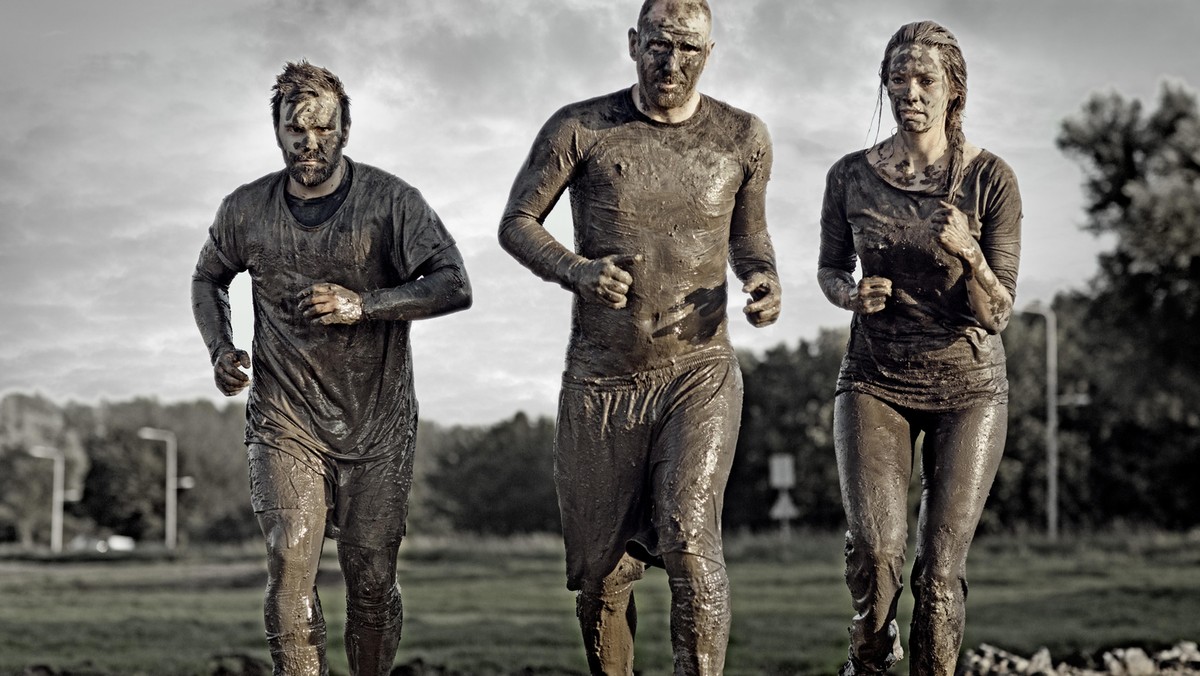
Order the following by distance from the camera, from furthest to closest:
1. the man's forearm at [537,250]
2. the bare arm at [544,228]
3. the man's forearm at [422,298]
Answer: the man's forearm at [422,298] → the man's forearm at [537,250] → the bare arm at [544,228]

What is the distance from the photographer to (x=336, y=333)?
7.65m

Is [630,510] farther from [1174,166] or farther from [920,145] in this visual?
[1174,166]

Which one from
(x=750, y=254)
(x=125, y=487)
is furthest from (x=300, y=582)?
(x=125, y=487)

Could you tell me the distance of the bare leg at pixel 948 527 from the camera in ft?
23.7

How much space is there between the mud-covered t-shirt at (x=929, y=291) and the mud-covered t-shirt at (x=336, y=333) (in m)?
2.07

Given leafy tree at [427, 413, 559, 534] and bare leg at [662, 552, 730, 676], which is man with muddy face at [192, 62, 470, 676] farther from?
leafy tree at [427, 413, 559, 534]

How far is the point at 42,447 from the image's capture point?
55.6 meters

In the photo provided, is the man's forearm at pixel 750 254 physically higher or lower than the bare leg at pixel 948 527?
higher

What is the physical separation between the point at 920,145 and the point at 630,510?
2.22 meters

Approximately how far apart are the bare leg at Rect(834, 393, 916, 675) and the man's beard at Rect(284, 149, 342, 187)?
8.83ft

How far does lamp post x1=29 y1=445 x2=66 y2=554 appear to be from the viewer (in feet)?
179

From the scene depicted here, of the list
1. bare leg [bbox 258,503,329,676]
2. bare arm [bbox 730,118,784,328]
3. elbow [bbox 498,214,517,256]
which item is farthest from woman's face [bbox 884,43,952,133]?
bare leg [bbox 258,503,329,676]

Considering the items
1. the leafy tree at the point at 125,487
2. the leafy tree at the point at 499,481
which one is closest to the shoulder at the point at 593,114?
the leafy tree at the point at 499,481

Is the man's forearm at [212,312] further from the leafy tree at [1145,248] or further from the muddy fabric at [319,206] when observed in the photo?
the leafy tree at [1145,248]
